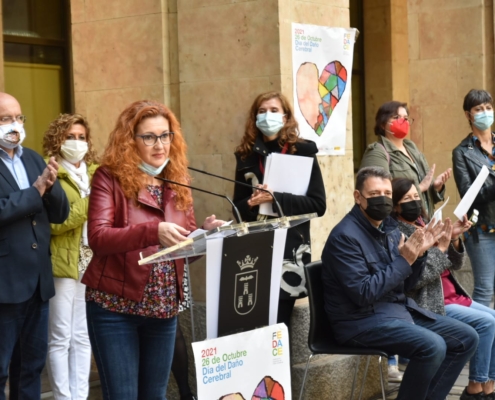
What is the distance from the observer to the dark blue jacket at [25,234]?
4.87 metres

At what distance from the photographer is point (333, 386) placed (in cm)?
653

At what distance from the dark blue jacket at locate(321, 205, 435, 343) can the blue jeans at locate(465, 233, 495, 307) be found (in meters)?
1.74

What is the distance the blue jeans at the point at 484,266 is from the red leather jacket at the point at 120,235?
3608 millimetres

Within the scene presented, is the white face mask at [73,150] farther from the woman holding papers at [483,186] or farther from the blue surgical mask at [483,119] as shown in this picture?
the blue surgical mask at [483,119]

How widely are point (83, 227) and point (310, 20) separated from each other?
215cm

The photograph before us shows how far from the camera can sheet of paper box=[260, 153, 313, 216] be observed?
5.94 metres

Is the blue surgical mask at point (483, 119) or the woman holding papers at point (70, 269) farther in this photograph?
the blue surgical mask at point (483, 119)

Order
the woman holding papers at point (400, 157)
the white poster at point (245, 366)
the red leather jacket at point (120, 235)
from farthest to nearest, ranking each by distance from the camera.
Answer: the woman holding papers at point (400, 157) → the white poster at point (245, 366) → the red leather jacket at point (120, 235)

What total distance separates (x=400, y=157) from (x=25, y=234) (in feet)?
10.3

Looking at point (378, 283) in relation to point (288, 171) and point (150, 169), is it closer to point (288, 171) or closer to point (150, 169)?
point (288, 171)

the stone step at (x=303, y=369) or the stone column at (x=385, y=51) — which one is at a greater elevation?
the stone column at (x=385, y=51)

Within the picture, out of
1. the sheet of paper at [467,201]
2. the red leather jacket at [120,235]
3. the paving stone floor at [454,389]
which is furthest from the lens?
the paving stone floor at [454,389]

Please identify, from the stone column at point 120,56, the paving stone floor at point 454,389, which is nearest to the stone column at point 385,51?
the paving stone floor at point 454,389

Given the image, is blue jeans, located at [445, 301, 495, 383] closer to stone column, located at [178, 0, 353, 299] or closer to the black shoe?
the black shoe
